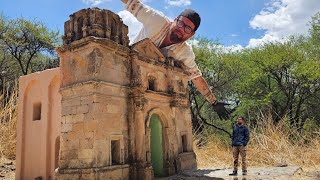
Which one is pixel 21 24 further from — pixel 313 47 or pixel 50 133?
pixel 313 47

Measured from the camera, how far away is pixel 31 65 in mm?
23312

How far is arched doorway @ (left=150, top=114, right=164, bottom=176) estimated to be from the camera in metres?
11.4

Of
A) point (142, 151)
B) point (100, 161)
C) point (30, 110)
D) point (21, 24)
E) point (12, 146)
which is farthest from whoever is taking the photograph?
point (21, 24)

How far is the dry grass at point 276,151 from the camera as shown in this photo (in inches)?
521

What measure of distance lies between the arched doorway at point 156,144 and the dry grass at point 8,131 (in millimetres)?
7438

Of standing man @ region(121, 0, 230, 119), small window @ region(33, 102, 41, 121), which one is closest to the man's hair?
standing man @ region(121, 0, 230, 119)

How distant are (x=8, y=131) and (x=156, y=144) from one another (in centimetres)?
768

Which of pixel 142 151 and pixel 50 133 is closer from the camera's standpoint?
pixel 142 151

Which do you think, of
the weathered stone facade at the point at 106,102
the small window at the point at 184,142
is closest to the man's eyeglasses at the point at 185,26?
the weathered stone facade at the point at 106,102

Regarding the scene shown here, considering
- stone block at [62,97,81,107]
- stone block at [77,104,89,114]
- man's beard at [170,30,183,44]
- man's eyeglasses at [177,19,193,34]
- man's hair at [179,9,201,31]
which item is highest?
man's hair at [179,9,201,31]

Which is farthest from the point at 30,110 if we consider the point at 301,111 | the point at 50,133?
the point at 301,111

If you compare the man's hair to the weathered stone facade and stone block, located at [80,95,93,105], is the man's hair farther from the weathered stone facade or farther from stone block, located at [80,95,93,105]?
stone block, located at [80,95,93,105]

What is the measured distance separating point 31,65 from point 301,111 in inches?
748

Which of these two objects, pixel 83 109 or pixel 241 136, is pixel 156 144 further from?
pixel 83 109
